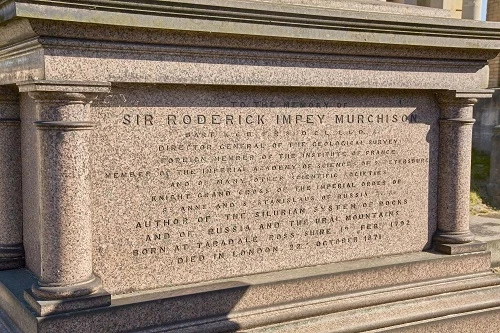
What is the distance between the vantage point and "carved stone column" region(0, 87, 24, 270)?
4.69m

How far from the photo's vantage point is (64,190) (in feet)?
12.7

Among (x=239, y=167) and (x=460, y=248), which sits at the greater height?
(x=239, y=167)

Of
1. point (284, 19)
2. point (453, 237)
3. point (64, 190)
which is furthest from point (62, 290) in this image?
point (453, 237)

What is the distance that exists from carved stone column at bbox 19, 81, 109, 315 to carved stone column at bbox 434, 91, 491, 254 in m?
3.07

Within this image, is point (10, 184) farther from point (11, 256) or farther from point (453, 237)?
point (453, 237)

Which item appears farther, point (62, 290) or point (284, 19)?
point (284, 19)

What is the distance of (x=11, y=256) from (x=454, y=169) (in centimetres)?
377

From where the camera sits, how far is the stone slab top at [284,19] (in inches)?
148

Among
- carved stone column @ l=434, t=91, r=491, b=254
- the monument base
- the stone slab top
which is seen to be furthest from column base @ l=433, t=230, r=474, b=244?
the stone slab top

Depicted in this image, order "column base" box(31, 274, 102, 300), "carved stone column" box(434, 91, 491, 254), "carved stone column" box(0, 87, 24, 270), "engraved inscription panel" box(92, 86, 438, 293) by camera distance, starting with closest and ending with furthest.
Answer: "column base" box(31, 274, 102, 300)
"engraved inscription panel" box(92, 86, 438, 293)
"carved stone column" box(0, 87, 24, 270)
"carved stone column" box(434, 91, 491, 254)

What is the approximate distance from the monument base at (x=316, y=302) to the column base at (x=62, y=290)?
11cm

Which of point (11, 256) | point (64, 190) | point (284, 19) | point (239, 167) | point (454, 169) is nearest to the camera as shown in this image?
point (64, 190)

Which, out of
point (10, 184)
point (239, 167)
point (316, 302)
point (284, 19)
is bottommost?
point (316, 302)

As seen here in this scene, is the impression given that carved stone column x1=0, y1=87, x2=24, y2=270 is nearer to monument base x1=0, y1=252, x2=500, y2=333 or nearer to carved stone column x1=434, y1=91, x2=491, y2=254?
monument base x1=0, y1=252, x2=500, y2=333
